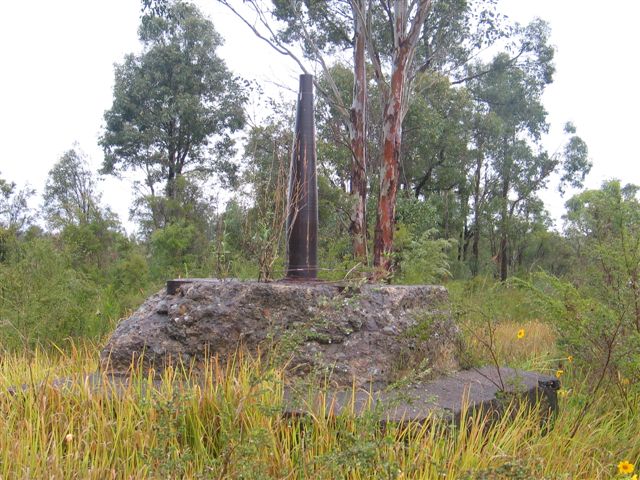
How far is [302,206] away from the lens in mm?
5043

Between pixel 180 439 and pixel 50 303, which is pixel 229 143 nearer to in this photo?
pixel 50 303

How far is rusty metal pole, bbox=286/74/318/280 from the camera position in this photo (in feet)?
16.5

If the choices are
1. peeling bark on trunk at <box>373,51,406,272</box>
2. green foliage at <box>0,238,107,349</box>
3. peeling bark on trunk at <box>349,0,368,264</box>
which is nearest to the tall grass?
green foliage at <box>0,238,107,349</box>

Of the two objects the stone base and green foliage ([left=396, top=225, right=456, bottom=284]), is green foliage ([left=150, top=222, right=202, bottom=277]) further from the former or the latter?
the stone base

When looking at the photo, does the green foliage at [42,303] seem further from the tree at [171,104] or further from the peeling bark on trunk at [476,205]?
the peeling bark on trunk at [476,205]

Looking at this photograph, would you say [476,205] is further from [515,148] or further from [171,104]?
[171,104]

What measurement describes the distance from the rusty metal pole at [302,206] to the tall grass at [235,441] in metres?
1.52

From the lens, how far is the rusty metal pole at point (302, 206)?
5031 millimetres

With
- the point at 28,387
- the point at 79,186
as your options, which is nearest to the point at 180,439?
the point at 28,387

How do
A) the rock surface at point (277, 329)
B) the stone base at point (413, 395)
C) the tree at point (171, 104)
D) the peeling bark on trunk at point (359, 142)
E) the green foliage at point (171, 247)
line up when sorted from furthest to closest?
the tree at point (171, 104)
the green foliage at point (171, 247)
the peeling bark on trunk at point (359, 142)
the rock surface at point (277, 329)
the stone base at point (413, 395)

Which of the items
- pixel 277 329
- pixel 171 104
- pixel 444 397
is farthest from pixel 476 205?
pixel 277 329

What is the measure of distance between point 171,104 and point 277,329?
2199 centimetres

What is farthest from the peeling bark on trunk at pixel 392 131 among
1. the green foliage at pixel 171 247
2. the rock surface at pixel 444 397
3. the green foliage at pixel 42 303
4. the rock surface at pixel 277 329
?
the rock surface at pixel 277 329

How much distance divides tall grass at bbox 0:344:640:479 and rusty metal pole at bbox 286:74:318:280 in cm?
152
